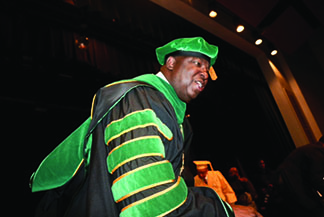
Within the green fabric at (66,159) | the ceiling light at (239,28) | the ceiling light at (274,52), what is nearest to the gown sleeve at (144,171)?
the green fabric at (66,159)

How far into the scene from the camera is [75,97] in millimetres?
4160

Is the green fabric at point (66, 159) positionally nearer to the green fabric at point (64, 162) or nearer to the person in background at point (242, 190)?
the green fabric at point (64, 162)

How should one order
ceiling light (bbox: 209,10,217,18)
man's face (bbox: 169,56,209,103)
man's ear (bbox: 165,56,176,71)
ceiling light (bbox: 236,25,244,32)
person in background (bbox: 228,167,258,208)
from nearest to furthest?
man's face (bbox: 169,56,209,103), man's ear (bbox: 165,56,176,71), ceiling light (bbox: 209,10,217,18), person in background (bbox: 228,167,258,208), ceiling light (bbox: 236,25,244,32)

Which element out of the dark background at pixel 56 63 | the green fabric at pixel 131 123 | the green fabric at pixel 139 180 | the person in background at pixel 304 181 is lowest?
the person in background at pixel 304 181

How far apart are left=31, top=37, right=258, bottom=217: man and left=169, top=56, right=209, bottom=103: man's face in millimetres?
90

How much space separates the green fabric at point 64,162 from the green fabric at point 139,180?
0.41 meters

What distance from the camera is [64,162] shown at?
1022mm

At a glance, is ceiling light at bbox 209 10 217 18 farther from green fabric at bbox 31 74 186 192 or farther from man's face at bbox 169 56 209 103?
green fabric at bbox 31 74 186 192

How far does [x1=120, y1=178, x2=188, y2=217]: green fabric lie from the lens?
62cm

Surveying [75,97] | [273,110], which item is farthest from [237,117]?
[75,97]

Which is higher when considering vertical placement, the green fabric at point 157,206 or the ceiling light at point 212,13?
the ceiling light at point 212,13

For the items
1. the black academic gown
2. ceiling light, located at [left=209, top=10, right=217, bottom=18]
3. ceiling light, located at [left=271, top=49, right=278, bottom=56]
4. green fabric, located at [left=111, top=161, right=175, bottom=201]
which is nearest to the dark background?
ceiling light, located at [left=209, top=10, right=217, bottom=18]

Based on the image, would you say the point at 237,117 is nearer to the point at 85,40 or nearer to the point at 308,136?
the point at 308,136

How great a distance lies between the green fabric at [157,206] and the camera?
62cm
